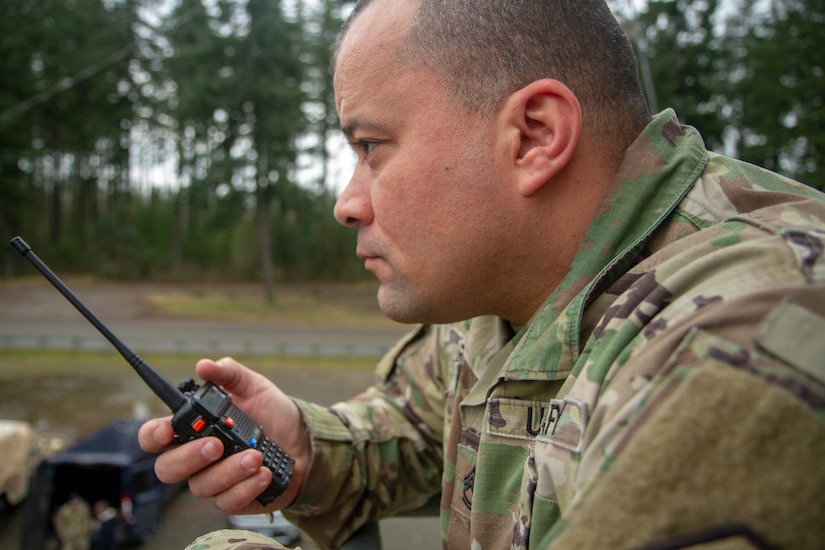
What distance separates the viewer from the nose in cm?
174

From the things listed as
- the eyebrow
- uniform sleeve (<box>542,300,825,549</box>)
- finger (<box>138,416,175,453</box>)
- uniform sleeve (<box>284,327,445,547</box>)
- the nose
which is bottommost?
uniform sleeve (<box>284,327,445,547</box>)

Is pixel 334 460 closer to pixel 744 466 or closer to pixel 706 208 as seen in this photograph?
pixel 706 208

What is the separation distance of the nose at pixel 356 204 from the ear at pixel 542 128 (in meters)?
0.39

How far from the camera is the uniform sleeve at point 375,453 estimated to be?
226 centimetres

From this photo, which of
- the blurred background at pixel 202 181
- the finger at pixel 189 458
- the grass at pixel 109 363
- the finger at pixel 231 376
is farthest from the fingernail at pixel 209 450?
the grass at pixel 109 363

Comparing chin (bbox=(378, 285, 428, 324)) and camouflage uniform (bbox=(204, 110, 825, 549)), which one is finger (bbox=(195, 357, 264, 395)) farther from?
chin (bbox=(378, 285, 428, 324))

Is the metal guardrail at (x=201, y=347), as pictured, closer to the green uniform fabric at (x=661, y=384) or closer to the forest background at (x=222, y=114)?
the forest background at (x=222, y=114)

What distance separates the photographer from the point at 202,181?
72.9ft

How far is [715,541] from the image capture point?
78 cm

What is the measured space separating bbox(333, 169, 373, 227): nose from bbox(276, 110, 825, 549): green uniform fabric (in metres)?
0.50

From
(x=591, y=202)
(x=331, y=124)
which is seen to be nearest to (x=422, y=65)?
(x=591, y=202)

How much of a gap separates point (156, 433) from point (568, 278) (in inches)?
45.7

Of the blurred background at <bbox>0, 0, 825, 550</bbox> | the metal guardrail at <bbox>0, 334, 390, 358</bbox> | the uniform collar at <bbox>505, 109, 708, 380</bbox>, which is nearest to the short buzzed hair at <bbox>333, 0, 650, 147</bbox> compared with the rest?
the uniform collar at <bbox>505, 109, 708, 380</bbox>

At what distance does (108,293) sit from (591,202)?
1065 inches
